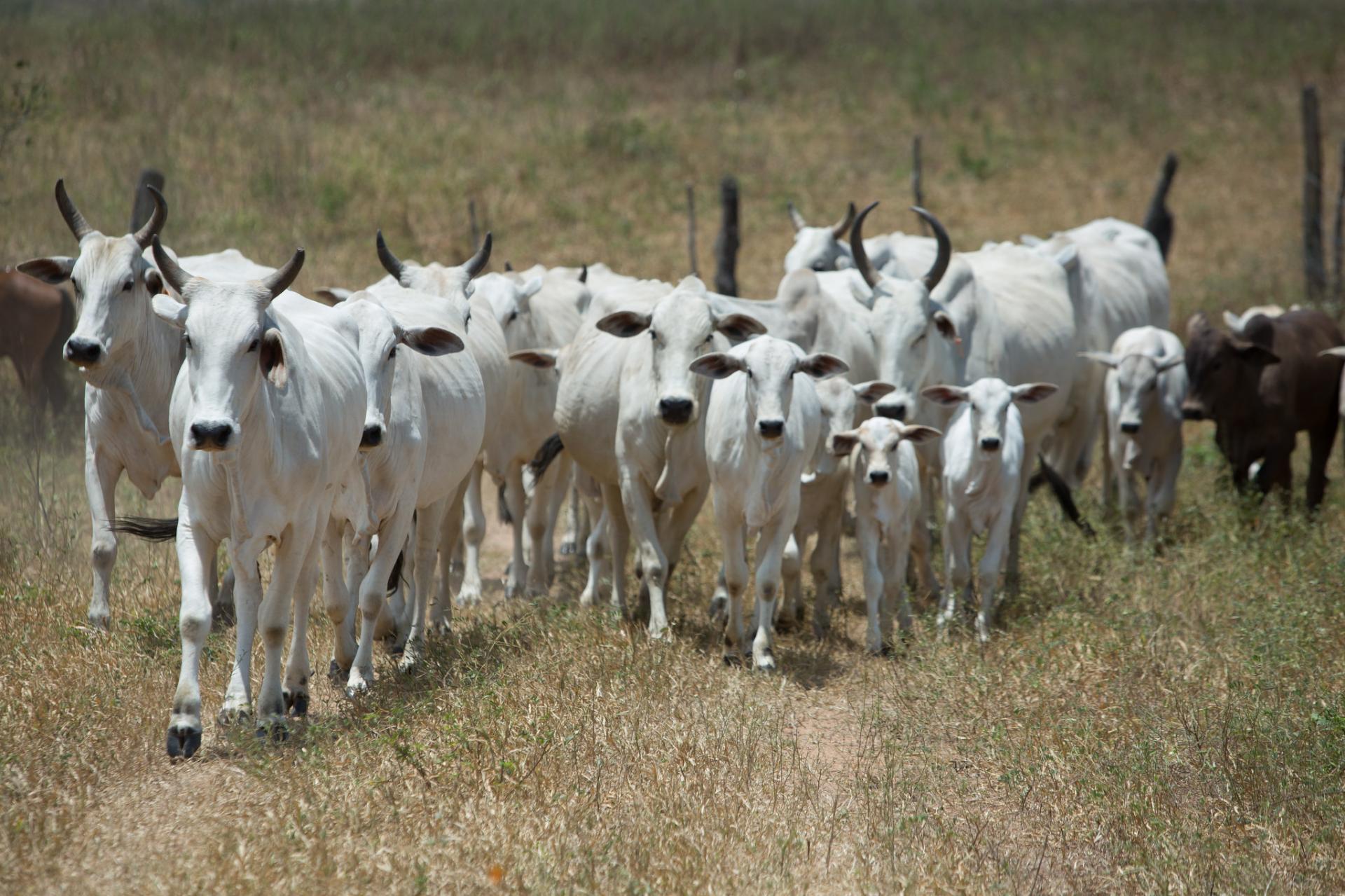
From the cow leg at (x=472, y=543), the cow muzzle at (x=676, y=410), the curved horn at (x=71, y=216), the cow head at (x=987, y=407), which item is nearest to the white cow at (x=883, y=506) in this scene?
the cow head at (x=987, y=407)

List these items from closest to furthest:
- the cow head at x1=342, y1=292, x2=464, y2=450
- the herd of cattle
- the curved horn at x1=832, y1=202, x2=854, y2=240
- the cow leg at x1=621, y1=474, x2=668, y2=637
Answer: the herd of cattle
the cow head at x1=342, y1=292, x2=464, y2=450
the cow leg at x1=621, y1=474, x2=668, y2=637
the curved horn at x1=832, y1=202, x2=854, y2=240

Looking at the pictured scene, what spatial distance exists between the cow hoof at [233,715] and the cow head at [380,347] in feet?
4.28

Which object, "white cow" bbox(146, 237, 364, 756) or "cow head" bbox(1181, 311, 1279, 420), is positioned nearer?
"white cow" bbox(146, 237, 364, 756)

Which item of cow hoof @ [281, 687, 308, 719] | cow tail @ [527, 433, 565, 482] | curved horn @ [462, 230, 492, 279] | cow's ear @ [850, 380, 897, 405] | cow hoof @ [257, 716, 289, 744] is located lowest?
cow hoof @ [281, 687, 308, 719]

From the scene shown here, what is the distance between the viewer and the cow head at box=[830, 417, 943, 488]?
7301mm

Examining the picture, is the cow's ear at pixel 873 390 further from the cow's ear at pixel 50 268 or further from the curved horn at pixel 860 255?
the cow's ear at pixel 50 268

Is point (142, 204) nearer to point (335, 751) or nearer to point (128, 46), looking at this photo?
point (335, 751)

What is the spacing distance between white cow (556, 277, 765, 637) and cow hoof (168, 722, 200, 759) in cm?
265

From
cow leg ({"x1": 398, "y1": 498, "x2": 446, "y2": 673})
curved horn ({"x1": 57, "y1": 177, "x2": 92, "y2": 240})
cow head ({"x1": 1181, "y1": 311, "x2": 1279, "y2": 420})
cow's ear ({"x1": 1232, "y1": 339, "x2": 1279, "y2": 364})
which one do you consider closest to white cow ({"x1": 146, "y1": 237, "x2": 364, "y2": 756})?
cow leg ({"x1": 398, "y1": 498, "x2": 446, "y2": 673})

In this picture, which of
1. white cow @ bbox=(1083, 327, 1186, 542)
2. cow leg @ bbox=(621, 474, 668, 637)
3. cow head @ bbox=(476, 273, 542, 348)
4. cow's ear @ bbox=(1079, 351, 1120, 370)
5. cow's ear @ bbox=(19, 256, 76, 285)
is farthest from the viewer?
cow's ear @ bbox=(1079, 351, 1120, 370)

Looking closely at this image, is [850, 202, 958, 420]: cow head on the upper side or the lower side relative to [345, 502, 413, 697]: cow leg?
upper

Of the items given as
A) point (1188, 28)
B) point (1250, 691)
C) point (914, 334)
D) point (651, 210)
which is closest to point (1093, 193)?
point (651, 210)

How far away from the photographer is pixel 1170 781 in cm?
531

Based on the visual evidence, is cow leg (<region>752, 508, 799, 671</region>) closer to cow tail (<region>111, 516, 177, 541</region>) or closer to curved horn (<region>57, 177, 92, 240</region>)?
cow tail (<region>111, 516, 177, 541</region>)
